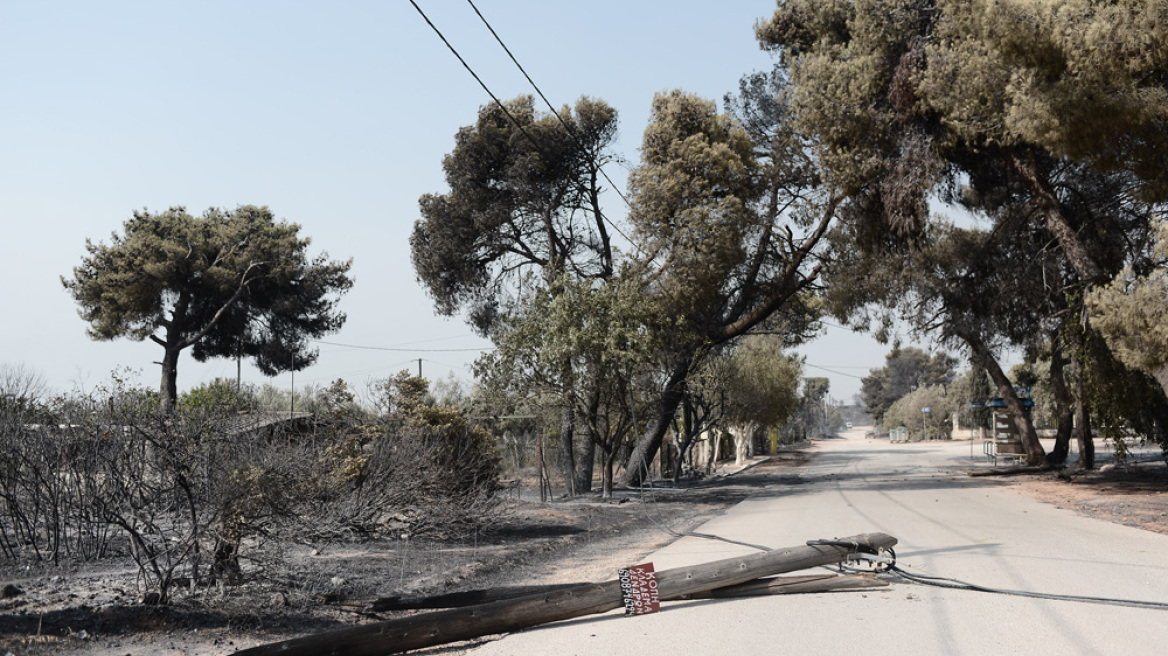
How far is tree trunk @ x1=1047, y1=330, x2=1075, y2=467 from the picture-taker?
27.6 meters

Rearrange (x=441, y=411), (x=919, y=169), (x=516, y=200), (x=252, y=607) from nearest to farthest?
(x=252, y=607)
(x=441, y=411)
(x=919, y=169)
(x=516, y=200)

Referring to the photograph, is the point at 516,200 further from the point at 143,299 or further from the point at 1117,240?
the point at 143,299

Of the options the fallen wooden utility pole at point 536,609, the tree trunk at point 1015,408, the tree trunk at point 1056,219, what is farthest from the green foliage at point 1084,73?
the tree trunk at point 1015,408

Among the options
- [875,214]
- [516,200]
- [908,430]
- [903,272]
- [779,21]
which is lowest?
[908,430]

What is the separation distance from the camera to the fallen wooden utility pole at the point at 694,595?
7.84m

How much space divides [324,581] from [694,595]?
3782mm

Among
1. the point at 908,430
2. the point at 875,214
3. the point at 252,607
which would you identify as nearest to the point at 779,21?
the point at 875,214

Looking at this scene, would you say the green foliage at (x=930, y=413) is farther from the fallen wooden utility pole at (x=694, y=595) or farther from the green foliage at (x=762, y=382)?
the fallen wooden utility pole at (x=694, y=595)

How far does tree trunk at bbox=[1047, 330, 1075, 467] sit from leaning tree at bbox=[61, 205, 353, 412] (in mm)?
31106

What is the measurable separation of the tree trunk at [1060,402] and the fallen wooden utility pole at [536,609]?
804 inches

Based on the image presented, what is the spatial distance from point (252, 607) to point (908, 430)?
96.9 metres

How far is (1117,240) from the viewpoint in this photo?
2272 centimetres

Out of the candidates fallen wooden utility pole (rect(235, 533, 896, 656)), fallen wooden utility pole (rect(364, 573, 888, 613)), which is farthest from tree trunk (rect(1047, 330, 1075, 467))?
fallen wooden utility pole (rect(235, 533, 896, 656))

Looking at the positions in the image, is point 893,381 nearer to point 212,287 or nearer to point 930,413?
point 930,413
